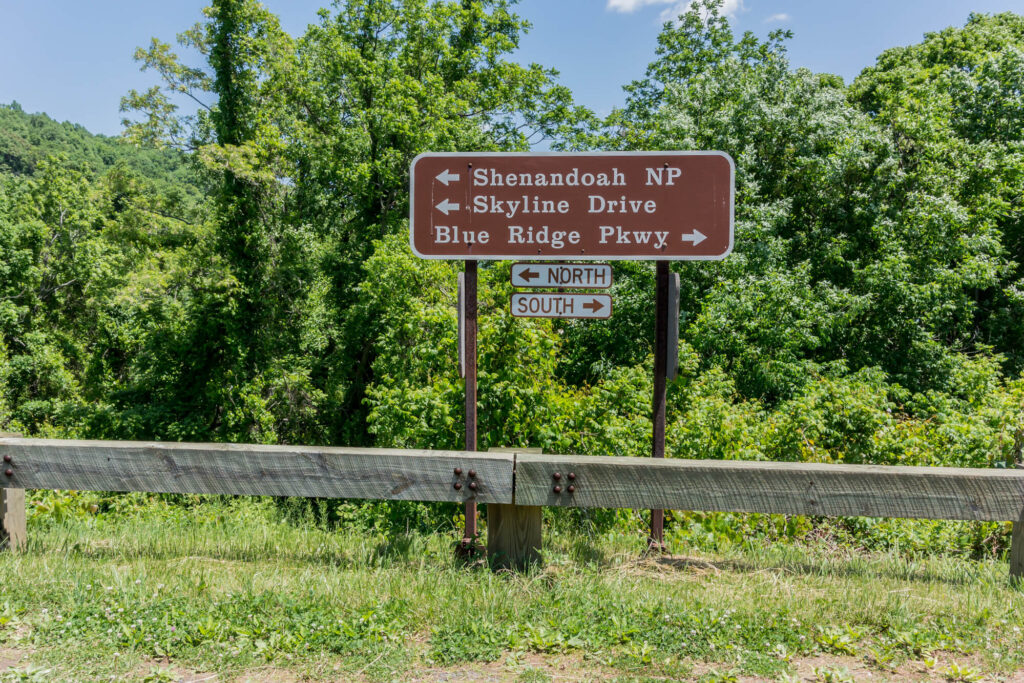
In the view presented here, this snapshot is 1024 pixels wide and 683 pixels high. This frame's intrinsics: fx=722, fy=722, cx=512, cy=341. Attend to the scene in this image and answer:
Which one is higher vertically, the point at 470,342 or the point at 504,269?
the point at 504,269

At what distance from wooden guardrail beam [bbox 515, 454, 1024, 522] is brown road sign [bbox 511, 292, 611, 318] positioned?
1.43 meters

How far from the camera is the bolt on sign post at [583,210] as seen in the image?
452 cm

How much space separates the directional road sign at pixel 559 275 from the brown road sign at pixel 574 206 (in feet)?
0.65

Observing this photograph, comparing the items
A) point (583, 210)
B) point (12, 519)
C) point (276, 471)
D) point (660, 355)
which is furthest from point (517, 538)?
point (12, 519)

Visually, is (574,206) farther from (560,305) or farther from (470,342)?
(470,342)

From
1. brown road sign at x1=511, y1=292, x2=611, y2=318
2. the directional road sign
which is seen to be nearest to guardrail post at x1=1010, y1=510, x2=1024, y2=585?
brown road sign at x1=511, y1=292, x2=611, y2=318

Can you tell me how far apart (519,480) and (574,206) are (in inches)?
75.2

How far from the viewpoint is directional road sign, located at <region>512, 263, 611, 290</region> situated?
4871 millimetres

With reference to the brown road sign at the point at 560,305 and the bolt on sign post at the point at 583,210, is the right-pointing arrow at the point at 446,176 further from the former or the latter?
the brown road sign at the point at 560,305

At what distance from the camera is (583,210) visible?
183 inches

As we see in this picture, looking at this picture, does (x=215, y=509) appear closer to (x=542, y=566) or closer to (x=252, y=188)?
(x=542, y=566)

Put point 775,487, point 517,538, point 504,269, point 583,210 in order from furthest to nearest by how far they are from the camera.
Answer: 1. point 504,269
2. point 583,210
3. point 517,538
4. point 775,487

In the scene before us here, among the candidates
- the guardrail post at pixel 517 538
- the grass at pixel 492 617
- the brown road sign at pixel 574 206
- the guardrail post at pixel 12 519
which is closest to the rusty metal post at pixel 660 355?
the brown road sign at pixel 574 206

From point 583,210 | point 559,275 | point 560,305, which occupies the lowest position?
point 560,305
